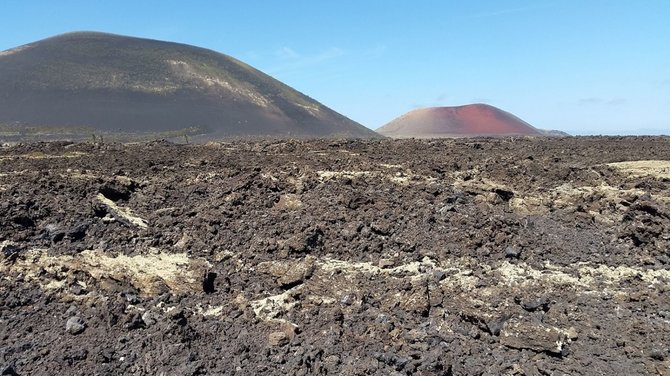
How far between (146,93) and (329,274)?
62.6 metres

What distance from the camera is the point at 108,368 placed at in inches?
171

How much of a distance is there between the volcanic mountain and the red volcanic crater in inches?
179

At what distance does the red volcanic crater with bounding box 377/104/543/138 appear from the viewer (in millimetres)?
61300

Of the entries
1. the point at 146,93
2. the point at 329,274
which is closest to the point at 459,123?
the point at 146,93

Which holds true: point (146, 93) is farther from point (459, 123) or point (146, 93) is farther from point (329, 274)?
point (329, 274)

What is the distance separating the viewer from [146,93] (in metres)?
63.7

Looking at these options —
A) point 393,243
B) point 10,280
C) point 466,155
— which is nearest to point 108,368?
point 10,280

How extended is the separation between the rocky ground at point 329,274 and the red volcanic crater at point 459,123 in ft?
167

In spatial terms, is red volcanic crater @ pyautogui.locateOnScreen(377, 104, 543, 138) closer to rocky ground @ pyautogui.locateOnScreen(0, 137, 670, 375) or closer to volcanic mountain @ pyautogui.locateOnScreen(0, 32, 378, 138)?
volcanic mountain @ pyautogui.locateOnScreen(0, 32, 378, 138)

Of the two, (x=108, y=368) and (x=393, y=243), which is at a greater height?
(x=393, y=243)

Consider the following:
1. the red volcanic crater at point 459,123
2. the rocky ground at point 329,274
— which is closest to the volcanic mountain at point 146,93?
the red volcanic crater at point 459,123

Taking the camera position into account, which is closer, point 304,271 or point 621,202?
point 304,271

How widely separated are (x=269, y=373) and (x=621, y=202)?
275 inches

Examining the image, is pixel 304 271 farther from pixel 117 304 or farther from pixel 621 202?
pixel 621 202
